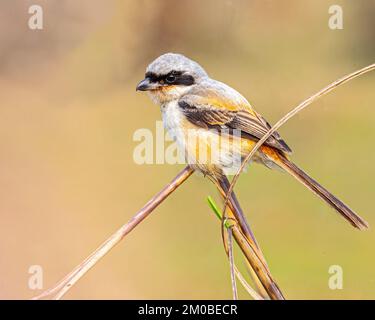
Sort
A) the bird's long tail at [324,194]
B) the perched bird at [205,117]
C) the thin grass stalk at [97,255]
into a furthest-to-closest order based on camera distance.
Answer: the perched bird at [205,117] < the bird's long tail at [324,194] < the thin grass stalk at [97,255]

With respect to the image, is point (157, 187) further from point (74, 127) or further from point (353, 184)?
point (353, 184)

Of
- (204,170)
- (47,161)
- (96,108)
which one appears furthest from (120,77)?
(204,170)

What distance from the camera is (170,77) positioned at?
6.56ft

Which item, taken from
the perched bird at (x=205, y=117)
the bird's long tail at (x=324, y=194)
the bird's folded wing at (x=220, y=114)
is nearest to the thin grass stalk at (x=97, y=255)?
the bird's long tail at (x=324, y=194)

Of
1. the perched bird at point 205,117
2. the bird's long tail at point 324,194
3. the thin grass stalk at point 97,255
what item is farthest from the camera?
the perched bird at point 205,117

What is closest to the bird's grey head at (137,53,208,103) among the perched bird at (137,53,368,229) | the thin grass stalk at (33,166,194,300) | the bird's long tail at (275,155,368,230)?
the perched bird at (137,53,368,229)

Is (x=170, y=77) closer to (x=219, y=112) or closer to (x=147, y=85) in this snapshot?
(x=147, y=85)

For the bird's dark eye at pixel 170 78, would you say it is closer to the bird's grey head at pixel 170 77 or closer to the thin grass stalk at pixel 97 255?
the bird's grey head at pixel 170 77

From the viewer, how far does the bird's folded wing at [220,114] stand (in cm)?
204

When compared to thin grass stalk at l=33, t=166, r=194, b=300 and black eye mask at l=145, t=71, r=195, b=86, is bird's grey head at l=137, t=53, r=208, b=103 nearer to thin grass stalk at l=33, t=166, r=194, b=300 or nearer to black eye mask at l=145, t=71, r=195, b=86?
black eye mask at l=145, t=71, r=195, b=86

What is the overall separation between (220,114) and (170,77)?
7.7 inches

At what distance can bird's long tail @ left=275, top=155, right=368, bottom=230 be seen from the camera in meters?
1.49

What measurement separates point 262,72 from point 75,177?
1284mm

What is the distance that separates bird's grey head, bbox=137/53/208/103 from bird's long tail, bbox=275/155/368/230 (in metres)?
0.37
